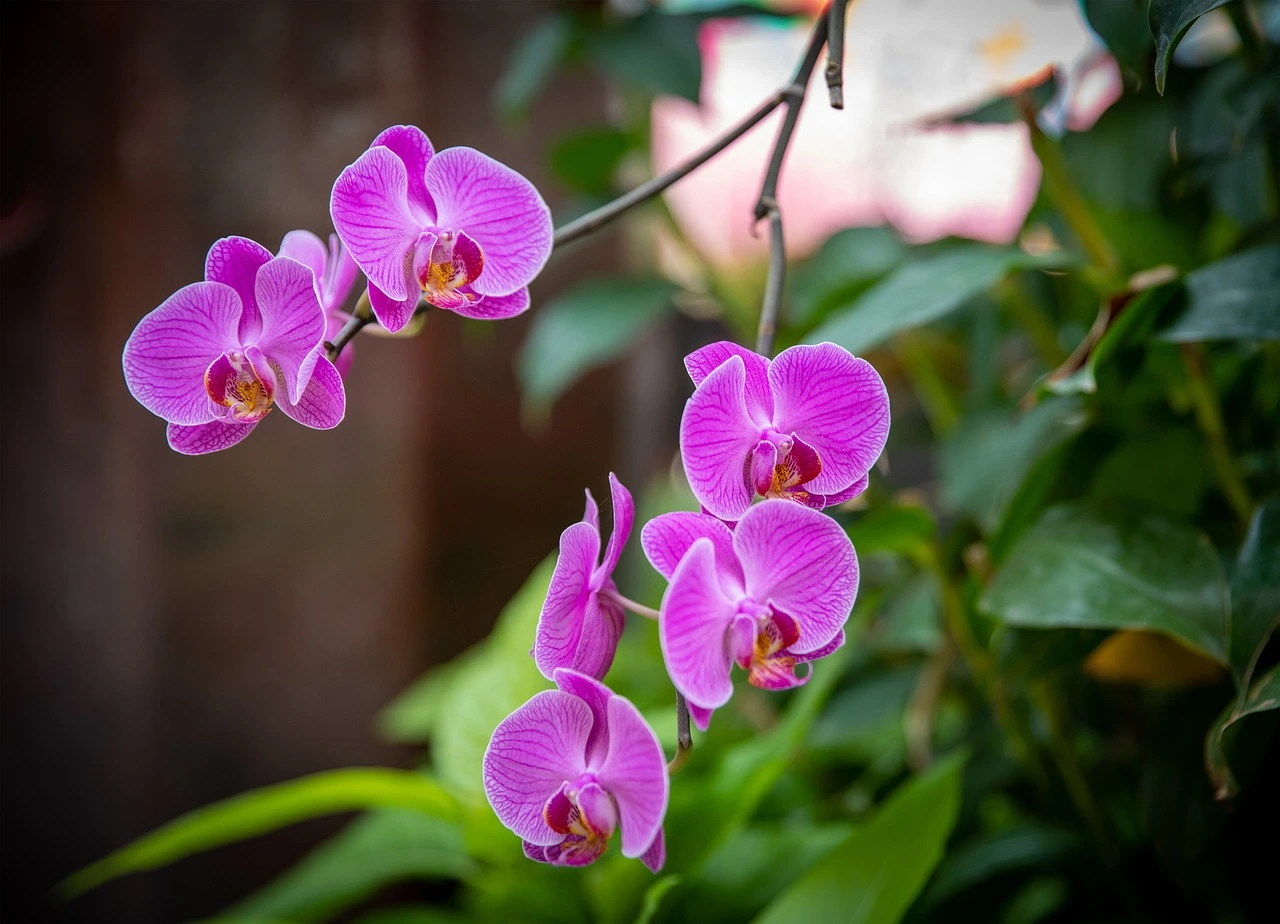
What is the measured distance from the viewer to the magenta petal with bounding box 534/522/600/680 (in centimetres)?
25

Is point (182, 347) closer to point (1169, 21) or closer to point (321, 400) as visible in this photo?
point (321, 400)

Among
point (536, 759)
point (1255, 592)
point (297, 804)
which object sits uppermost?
point (536, 759)

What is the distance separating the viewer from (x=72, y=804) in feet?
3.33

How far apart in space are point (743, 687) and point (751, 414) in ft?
2.12

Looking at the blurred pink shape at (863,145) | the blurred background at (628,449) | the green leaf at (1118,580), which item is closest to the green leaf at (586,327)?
the blurred background at (628,449)

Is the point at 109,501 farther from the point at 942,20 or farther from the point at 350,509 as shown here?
the point at 942,20

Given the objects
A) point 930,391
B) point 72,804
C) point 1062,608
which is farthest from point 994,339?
point 72,804

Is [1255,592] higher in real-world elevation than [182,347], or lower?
lower

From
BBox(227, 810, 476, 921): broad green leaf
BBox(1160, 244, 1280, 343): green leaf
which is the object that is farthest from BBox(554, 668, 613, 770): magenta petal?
BBox(227, 810, 476, 921): broad green leaf

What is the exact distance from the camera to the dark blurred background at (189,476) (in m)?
0.94

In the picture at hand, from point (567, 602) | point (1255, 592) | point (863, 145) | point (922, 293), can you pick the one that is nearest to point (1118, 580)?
point (1255, 592)

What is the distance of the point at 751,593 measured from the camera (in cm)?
25

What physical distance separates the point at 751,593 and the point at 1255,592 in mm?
256

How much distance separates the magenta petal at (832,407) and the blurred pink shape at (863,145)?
91 centimetres
